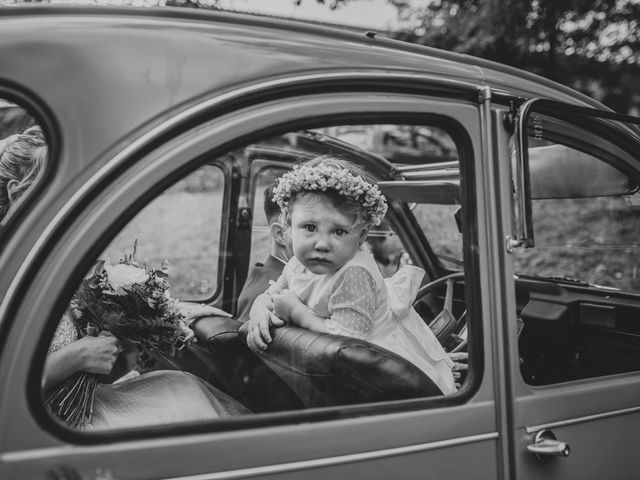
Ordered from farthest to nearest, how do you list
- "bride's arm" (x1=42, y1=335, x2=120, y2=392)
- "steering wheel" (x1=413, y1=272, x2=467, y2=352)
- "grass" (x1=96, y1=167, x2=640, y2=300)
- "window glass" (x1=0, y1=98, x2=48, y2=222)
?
1. "grass" (x1=96, y1=167, x2=640, y2=300)
2. "steering wheel" (x1=413, y1=272, x2=467, y2=352)
3. "window glass" (x1=0, y1=98, x2=48, y2=222)
4. "bride's arm" (x1=42, y1=335, x2=120, y2=392)

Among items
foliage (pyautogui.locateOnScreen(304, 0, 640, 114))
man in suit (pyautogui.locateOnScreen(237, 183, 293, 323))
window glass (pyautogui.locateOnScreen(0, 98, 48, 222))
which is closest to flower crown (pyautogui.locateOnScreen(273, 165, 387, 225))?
man in suit (pyautogui.locateOnScreen(237, 183, 293, 323))

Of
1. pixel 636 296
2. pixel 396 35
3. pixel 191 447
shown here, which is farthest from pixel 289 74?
pixel 396 35

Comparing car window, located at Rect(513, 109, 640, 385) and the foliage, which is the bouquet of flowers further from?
the foliage

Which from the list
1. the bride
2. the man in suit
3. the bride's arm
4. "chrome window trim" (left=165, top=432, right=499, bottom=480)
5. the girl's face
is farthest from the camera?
the man in suit

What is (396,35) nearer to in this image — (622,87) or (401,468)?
(622,87)

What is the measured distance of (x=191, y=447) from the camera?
1244 mm

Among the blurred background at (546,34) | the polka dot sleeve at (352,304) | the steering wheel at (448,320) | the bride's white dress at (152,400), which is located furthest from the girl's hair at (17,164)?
the blurred background at (546,34)

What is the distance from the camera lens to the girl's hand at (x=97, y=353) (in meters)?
1.69

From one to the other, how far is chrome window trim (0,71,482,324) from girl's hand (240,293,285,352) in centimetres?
81

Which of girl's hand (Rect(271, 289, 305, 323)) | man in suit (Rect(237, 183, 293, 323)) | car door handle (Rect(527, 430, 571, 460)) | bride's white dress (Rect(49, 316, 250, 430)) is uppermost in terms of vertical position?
man in suit (Rect(237, 183, 293, 323))

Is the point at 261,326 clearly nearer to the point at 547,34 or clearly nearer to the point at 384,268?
the point at 384,268

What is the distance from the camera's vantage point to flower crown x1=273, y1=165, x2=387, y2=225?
1.94m

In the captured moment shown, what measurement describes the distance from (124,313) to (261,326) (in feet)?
1.39

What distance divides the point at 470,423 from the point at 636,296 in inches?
47.9
